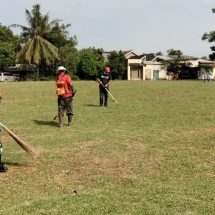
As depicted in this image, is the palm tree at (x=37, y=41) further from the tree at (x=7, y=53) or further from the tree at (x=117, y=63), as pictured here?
the tree at (x=117, y=63)

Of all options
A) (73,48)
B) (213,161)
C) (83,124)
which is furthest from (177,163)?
(73,48)

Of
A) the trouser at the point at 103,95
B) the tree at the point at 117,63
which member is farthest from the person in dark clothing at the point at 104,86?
the tree at the point at 117,63

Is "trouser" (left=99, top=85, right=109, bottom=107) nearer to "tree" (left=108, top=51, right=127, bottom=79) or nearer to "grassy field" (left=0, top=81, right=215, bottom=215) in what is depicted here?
"grassy field" (left=0, top=81, right=215, bottom=215)

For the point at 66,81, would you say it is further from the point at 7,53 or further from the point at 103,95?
the point at 7,53

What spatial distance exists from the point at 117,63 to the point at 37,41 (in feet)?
45.5

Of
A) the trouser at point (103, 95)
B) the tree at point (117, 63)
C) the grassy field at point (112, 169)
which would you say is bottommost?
the grassy field at point (112, 169)

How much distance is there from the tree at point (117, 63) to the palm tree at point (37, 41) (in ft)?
32.6

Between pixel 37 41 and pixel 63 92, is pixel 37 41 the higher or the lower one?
the higher one

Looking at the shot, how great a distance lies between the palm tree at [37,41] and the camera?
65.5 meters

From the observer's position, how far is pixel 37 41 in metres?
65.8

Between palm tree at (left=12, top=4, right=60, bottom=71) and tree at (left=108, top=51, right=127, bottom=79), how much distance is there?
9938 millimetres

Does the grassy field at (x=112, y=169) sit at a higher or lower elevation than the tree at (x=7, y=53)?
lower

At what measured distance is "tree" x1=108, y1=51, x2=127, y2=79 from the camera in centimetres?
7306

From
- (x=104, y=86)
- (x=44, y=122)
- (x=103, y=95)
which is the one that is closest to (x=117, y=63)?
(x=103, y=95)
